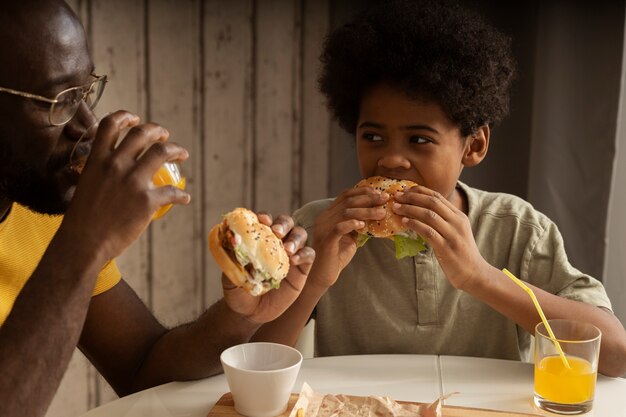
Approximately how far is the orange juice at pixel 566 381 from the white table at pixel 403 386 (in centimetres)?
4

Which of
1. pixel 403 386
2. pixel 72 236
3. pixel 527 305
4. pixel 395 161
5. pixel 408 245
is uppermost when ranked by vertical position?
pixel 395 161

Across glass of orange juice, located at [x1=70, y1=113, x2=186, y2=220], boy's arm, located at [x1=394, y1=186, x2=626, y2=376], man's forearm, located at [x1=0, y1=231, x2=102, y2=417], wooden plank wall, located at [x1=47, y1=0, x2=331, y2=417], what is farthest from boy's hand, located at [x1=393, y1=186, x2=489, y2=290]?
wooden plank wall, located at [x1=47, y1=0, x2=331, y2=417]

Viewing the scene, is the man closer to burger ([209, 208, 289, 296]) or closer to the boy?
burger ([209, 208, 289, 296])

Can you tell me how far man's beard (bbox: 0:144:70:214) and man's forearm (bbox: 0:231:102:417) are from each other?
30 centimetres

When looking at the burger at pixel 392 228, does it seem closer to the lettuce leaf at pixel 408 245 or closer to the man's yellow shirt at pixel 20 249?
the lettuce leaf at pixel 408 245

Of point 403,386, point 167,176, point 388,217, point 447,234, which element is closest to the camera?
point 167,176

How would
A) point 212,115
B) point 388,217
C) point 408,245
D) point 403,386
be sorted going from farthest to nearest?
point 212,115, point 408,245, point 388,217, point 403,386

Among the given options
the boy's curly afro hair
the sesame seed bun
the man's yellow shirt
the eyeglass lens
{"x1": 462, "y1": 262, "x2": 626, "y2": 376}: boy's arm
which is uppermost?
the boy's curly afro hair

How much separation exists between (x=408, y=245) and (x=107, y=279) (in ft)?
2.47

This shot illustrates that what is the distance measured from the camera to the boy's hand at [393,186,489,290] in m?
1.76

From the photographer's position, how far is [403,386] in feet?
5.35

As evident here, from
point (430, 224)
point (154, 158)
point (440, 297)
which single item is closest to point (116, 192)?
point (154, 158)

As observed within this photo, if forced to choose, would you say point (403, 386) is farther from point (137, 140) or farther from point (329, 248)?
point (137, 140)

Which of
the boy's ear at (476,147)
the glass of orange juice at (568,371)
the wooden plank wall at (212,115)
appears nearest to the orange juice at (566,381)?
the glass of orange juice at (568,371)
